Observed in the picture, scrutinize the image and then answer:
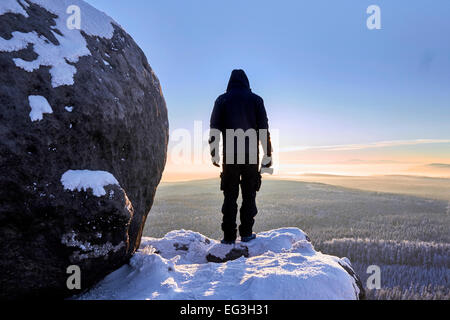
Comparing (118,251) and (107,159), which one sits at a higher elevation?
(107,159)

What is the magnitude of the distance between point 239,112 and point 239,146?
0.61 metres

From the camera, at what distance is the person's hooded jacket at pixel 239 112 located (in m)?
4.96

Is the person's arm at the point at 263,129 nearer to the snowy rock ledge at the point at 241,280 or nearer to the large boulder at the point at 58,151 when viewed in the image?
the snowy rock ledge at the point at 241,280

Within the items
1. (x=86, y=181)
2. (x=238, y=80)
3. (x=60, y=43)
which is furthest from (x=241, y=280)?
(x=238, y=80)

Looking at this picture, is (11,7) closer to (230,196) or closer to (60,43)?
(60,43)

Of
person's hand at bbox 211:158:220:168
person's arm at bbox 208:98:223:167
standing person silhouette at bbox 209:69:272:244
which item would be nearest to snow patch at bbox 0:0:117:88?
person's arm at bbox 208:98:223:167

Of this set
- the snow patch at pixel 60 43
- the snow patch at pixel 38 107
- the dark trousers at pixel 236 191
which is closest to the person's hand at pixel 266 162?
the dark trousers at pixel 236 191

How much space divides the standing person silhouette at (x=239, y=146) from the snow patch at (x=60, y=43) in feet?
7.46

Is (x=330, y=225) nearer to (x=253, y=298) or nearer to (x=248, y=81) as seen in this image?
(x=248, y=81)

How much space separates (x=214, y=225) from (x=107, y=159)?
5.27 meters
